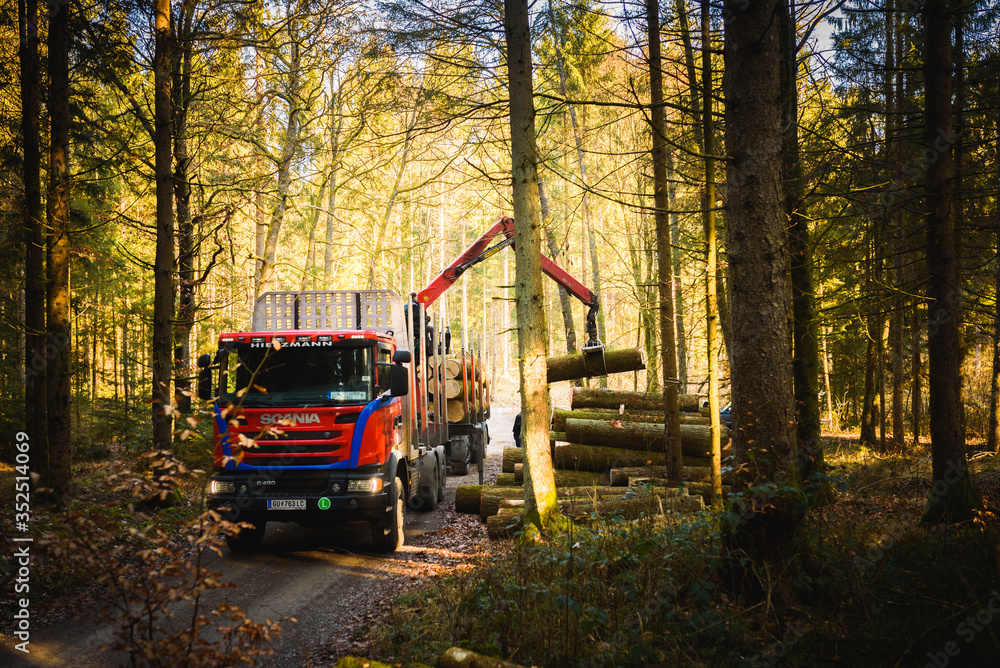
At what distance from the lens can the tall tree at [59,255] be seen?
835cm

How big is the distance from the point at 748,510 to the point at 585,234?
2182 cm

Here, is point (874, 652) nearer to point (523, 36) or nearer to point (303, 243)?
point (523, 36)

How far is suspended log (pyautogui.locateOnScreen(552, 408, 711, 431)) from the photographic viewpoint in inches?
458

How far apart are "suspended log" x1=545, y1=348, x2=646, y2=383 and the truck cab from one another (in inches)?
174

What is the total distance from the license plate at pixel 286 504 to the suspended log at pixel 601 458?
5.36 m

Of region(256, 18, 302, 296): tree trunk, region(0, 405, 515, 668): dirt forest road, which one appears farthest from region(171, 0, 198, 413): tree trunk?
region(0, 405, 515, 668): dirt forest road

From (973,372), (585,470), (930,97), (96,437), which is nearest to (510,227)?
(585,470)

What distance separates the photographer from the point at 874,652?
3.46 m

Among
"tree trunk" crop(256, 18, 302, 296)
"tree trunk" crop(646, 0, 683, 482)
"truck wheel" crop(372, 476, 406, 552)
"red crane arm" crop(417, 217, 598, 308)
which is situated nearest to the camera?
"truck wheel" crop(372, 476, 406, 552)

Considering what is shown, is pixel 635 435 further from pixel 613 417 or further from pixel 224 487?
pixel 224 487

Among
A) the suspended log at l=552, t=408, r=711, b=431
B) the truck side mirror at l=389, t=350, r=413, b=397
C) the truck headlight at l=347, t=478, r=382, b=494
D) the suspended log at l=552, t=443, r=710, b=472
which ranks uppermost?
the truck side mirror at l=389, t=350, r=413, b=397

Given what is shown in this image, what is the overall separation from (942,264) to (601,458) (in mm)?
6286

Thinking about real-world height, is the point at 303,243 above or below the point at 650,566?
above

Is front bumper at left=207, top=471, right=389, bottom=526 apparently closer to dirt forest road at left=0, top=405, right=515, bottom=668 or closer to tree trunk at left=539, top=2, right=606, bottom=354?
dirt forest road at left=0, top=405, right=515, bottom=668
